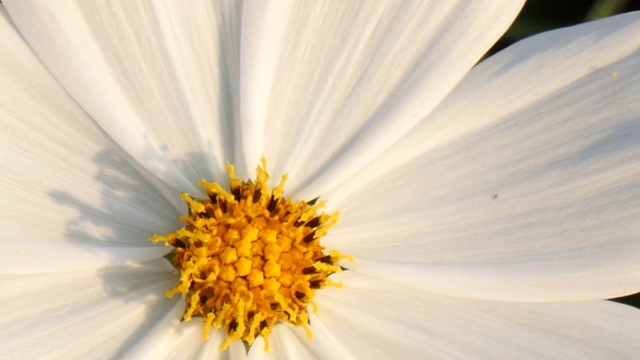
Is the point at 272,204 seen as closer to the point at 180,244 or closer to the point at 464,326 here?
the point at 180,244

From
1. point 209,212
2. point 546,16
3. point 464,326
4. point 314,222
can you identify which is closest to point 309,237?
point 314,222

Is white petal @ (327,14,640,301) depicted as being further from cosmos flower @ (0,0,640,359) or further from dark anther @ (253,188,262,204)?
dark anther @ (253,188,262,204)

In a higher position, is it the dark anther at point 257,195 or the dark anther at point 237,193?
the dark anther at point 257,195

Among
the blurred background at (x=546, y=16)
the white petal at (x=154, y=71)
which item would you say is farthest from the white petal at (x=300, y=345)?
the blurred background at (x=546, y=16)

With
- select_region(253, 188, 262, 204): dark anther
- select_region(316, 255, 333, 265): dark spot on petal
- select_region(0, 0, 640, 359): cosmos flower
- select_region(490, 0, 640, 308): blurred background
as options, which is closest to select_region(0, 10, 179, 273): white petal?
select_region(0, 0, 640, 359): cosmos flower

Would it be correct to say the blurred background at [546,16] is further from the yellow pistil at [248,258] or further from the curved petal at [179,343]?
the curved petal at [179,343]

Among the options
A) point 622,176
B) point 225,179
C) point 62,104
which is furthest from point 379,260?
point 62,104
